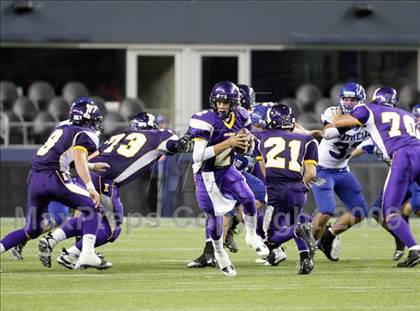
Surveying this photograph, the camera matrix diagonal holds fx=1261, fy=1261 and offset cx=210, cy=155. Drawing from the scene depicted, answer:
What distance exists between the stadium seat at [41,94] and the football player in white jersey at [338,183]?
388 inches

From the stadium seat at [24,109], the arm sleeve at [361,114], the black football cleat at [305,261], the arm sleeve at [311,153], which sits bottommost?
the black football cleat at [305,261]

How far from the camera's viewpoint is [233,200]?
1113cm

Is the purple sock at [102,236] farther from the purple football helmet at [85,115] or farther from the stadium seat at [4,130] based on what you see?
the stadium seat at [4,130]

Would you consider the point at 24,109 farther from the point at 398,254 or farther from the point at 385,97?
the point at 385,97

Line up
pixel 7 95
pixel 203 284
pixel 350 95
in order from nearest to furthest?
pixel 203 284 → pixel 350 95 → pixel 7 95

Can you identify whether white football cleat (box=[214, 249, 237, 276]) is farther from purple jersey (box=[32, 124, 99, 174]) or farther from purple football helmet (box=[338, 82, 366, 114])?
purple football helmet (box=[338, 82, 366, 114])

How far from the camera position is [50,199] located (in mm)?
11320

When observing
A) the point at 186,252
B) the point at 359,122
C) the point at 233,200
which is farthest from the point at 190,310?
the point at 186,252

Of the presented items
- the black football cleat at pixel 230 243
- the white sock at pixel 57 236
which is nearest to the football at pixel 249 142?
the white sock at pixel 57 236

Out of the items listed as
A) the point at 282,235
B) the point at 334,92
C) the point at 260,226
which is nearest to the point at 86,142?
the point at 282,235

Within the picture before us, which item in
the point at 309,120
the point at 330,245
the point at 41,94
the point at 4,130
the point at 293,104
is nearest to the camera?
the point at 330,245

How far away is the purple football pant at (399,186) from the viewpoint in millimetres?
11414

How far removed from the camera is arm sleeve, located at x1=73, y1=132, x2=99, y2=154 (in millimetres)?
11180

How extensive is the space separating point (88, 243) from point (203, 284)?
1.43m
